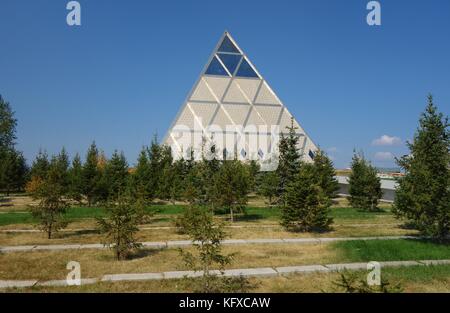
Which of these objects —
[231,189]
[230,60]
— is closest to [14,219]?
[231,189]

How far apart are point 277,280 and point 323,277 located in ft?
3.93

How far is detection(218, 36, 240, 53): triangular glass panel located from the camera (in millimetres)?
55406

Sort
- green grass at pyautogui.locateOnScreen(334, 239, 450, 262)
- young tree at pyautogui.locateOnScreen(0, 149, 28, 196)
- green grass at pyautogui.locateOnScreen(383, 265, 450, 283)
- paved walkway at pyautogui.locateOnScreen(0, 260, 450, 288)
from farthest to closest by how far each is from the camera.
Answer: young tree at pyautogui.locateOnScreen(0, 149, 28, 196), green grass at pyautogui.locateOnScreen(334, 239, 450, 262), green grass at pyautogui.locateOnScreen(383, 265, 450, 283), paved walkway at pyautogui.locateOnScreen(0, 260, 450, 288)

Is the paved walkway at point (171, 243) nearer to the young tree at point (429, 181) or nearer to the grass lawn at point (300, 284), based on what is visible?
the young tree at point (429, 181)

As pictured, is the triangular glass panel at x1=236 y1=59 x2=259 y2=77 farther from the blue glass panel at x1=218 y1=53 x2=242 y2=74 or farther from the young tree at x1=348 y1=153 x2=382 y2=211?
the young tree at x1=348 y1=153 x2=382 y2=211

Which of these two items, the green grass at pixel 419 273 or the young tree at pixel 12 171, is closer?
the green grass at pixel 419 273

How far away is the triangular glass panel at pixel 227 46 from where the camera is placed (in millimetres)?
55406

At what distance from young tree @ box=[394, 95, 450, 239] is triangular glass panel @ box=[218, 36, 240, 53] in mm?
45321

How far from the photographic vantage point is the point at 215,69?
54.6 m

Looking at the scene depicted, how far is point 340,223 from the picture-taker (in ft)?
60.7

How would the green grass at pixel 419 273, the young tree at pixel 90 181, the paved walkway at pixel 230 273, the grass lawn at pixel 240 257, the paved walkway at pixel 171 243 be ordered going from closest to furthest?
the paved walkway at pixel 230 273
the green grass at pixel 419 273
the grass lawn at pixel 240 257
the paved walkway at pixel 171 243
the young tree at pixel 90 181

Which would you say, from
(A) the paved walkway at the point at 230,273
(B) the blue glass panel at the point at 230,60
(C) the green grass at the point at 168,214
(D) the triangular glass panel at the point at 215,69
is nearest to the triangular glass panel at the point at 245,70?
(B) the blue glass panel at the point at 230,60

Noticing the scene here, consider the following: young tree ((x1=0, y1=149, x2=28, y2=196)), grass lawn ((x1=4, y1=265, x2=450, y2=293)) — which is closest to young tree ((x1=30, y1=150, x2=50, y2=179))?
young tree ((x1=0, y1=149, x2=28, y2=196))

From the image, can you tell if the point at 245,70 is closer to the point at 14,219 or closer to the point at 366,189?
the point at 366,189
